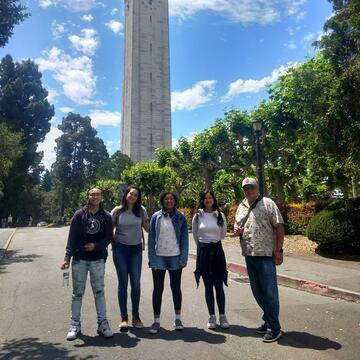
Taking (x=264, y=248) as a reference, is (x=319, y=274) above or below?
below

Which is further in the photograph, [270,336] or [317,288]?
[317,288]

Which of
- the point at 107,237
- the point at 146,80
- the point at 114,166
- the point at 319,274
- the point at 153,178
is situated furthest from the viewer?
the point at 146,80

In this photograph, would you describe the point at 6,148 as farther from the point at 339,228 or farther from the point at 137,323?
the point at 137,323

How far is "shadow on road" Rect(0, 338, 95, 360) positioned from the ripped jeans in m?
0.45

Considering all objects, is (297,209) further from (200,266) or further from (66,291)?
(200,266)

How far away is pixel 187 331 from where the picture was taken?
514cm

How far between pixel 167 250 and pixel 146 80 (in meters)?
68.4

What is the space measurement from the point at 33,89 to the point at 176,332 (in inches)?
1934

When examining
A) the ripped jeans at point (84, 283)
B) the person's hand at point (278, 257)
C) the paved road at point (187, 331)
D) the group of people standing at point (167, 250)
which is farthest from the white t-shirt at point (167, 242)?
the person's hand at point (278, 257)

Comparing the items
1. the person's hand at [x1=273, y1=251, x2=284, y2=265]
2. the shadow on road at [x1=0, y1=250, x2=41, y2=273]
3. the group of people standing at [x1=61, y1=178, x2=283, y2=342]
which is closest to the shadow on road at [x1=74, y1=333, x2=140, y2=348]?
the group of people standing at [x1=61, y1=178, x2=283, y2=342]

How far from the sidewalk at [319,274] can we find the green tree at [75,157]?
62.1 meters

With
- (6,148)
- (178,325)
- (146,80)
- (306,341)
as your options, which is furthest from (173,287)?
(146,80)

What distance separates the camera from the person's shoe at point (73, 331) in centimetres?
480

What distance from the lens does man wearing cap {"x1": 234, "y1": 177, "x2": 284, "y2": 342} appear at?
4.81 m
